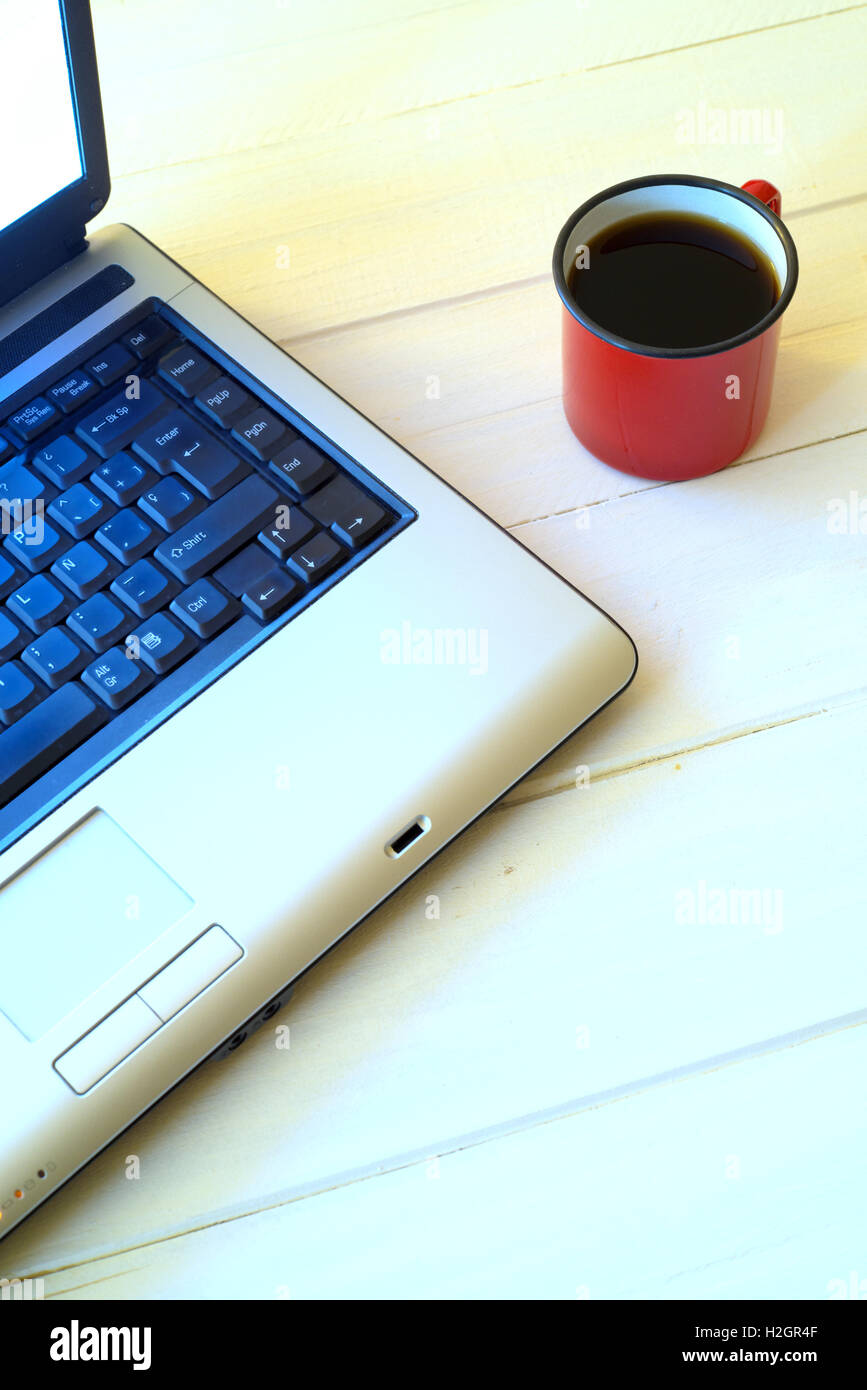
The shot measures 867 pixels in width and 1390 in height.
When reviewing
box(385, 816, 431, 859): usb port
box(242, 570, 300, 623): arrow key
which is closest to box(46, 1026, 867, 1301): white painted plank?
box(385, 816, 431, 859): usb port

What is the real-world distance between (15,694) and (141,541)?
78 mm

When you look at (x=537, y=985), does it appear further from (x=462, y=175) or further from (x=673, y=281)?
(x=462, y=175)

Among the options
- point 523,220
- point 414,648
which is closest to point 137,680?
point 414,648

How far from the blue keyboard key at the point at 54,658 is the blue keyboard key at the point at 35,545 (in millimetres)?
34

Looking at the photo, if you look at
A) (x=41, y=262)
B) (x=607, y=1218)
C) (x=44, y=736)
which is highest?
(x=41, y=262)

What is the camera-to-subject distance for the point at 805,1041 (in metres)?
0.45

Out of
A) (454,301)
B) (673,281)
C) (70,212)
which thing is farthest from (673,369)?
(70,212)

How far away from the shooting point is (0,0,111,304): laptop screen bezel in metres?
0.50

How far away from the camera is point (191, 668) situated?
48cm

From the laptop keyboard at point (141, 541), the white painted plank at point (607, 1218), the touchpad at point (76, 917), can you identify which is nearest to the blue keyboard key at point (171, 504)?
the laptop keyboard at point (141, 541)

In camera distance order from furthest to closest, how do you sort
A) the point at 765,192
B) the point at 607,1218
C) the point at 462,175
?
1. the point at 462,175
2. the point at 765,192
3. the point at 607,1218

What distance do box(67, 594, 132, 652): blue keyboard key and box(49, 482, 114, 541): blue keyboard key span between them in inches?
1.4

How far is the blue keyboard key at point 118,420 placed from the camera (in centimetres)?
51
